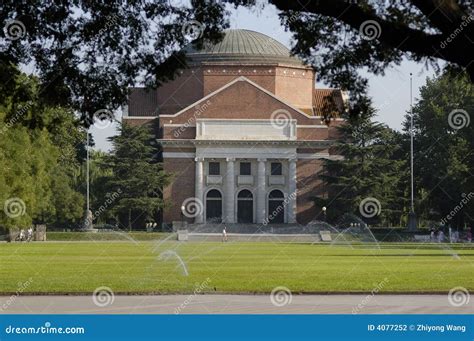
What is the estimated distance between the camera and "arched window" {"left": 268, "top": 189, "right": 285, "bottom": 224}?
93.6 m

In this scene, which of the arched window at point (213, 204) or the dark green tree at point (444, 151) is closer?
the dark green tree at point (444, 151)

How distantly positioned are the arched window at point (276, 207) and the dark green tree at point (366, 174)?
5960mm

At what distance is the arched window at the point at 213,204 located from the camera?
311 feet

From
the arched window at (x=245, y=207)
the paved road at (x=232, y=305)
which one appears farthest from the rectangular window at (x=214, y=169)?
the paved road at (x=232, y=305)

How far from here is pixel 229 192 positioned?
94875 millimetres

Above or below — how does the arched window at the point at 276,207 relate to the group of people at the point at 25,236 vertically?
above

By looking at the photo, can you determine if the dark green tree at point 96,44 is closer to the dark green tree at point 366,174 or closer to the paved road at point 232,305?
the paved road at point 232,305

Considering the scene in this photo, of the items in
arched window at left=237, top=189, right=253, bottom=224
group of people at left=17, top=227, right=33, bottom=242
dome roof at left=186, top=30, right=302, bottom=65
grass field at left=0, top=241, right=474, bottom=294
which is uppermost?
dome roof at left=186, top=30, right=302, bottom=65

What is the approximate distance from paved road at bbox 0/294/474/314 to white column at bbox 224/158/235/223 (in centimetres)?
7259

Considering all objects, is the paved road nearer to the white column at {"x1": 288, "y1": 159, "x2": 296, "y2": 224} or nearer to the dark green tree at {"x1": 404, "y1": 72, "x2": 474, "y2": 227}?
the dark green tree at {"x1": 404, "y1": 72, "x2": 474, "y2": 227}

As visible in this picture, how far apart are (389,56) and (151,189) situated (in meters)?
77.5

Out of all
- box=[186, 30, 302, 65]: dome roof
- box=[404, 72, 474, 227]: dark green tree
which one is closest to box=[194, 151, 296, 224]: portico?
box=[186, 30, 302, 65]: dome roof

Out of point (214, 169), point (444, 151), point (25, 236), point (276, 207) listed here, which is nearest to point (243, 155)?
point (214, 169)

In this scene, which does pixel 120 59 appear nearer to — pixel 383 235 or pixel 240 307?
pixel 240 307
